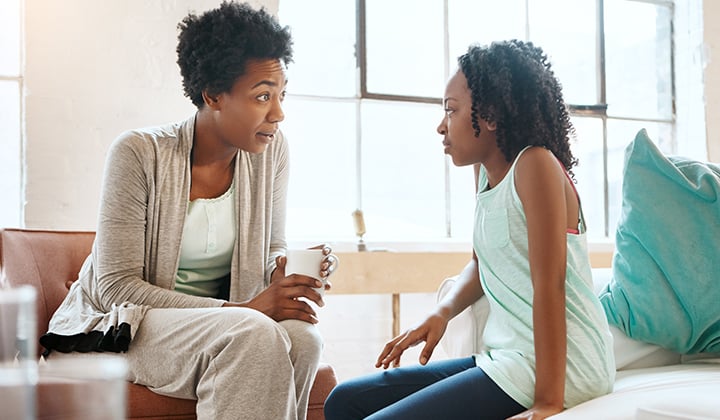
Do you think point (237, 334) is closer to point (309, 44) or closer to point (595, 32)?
point (309, 44)

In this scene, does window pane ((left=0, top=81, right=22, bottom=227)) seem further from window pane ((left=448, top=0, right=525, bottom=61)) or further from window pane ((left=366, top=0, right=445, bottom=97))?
window pane ((left=448, top=0, right=525, bottom=61))

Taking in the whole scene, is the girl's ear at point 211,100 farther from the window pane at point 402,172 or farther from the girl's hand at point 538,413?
the window pane at point 402,172

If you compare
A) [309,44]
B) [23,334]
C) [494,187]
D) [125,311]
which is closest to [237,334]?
[125,311]

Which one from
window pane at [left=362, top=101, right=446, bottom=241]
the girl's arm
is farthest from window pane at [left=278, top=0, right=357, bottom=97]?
the girl's arm

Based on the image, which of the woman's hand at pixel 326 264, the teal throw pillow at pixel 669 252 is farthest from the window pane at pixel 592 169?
the woman's hand at pixel 326 264

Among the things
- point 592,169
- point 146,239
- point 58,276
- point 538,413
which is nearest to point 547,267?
point 538,413

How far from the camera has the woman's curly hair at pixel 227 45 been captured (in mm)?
1668

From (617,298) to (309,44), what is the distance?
2190mm

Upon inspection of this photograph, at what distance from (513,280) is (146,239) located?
81 centimetres

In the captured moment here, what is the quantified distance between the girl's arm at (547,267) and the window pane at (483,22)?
7.78ft

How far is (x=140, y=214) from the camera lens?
1.58 m

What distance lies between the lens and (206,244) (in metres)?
1.68

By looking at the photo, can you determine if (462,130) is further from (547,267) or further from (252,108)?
(252,108)

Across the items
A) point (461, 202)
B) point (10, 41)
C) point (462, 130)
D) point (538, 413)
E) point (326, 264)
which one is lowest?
point (538, 413)
